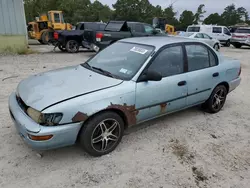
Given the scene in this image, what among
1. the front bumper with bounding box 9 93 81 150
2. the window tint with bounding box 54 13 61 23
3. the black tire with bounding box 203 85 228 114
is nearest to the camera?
the front bumper with bounding box 9 93 81 150

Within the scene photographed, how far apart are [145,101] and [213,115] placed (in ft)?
6.39

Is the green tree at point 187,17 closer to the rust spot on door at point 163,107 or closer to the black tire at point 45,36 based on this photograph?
the black tire at point 45,36

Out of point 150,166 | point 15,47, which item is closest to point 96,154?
point 150,166

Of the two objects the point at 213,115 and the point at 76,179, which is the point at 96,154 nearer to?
the point at 76,179

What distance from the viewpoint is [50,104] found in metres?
2.42

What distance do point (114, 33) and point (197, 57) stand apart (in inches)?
277

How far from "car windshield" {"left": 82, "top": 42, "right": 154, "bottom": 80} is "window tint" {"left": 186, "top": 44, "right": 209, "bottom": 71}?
806 millimetres

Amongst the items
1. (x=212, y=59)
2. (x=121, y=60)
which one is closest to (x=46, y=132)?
(x=121, y=60)

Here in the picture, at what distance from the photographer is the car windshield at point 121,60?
10.2 feet

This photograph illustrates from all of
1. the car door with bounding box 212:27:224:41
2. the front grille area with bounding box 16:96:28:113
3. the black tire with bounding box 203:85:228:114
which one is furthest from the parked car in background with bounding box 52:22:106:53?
the car door with bounding box 212:27:224:41

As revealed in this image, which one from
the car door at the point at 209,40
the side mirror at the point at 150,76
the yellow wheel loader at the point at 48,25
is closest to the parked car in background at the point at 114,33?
the car door at the point at 209,40

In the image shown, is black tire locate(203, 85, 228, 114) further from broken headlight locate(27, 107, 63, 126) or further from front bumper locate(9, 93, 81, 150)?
broken headlight locate(27, 107, 63, 126)

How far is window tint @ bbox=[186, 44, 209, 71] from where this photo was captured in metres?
3.68

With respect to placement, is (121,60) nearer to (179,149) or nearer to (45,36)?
(179,149)
